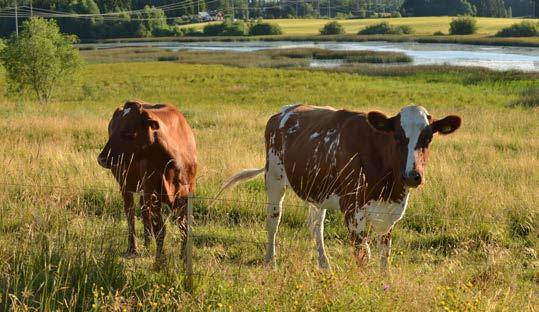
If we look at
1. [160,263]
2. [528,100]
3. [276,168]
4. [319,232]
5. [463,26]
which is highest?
[463,26]

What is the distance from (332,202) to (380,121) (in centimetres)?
107

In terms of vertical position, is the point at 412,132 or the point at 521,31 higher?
the point at 521,31

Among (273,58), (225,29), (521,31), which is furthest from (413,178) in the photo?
(225,29)

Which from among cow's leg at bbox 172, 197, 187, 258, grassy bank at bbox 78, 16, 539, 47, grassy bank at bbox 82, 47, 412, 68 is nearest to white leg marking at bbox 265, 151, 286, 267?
cow's leg at bbox 172, 197, 187, 258

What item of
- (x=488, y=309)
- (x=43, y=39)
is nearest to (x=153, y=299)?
(x=488, y=309)

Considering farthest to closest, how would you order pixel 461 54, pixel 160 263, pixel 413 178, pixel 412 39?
pixel 412 39, pixel 461 54, pixel 160 263, pixel 413 178

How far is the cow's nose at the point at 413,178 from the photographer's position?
6.31 meters

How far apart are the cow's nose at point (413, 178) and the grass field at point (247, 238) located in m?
0.74

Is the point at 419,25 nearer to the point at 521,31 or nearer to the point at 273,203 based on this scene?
the point at 521,31

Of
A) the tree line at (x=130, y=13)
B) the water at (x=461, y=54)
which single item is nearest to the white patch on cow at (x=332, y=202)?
the water at (x=461, y=54)

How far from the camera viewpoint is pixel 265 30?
146500mm

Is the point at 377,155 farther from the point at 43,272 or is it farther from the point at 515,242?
the point at 43,272

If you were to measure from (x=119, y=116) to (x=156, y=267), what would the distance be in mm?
2584

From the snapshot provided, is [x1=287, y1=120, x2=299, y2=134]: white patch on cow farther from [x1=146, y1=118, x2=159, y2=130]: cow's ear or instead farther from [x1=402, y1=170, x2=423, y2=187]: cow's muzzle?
[x1=402, y1=170, x2=423, y2=187]: cow's muzzle
